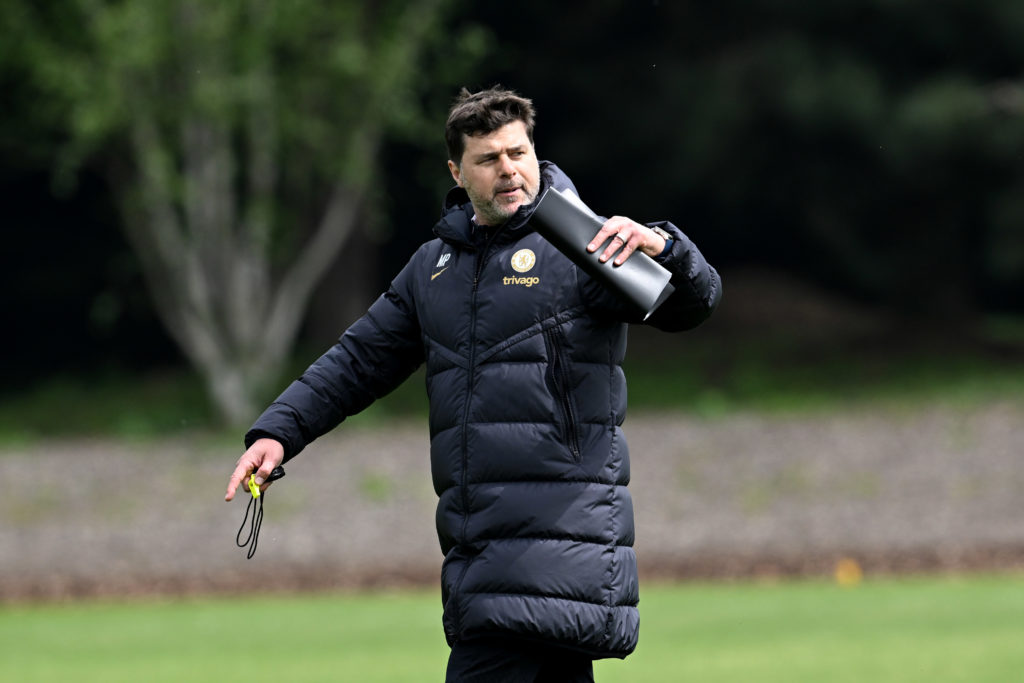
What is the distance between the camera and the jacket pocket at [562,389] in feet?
12.8

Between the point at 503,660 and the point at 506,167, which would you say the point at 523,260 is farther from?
the point at 503,660

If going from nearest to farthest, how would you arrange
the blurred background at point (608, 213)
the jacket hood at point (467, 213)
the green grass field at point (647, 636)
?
the jacket hood at point (467, 213), the green grass field at point (647, 636), the blurred background at point (608, 213)

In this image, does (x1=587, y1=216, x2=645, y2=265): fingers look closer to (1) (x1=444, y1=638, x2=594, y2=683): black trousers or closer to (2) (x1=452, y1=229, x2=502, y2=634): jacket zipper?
(2) (x1=452, y1=229, x2=502, y2=634): jacket zipper

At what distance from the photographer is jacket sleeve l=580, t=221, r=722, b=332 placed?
12.6 feet

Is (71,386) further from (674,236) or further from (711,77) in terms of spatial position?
(674,236)

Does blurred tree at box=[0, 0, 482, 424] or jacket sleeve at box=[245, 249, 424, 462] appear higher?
blurred tree at box=[0, 0, 482, 424]

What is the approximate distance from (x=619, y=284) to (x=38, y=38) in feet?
47.2

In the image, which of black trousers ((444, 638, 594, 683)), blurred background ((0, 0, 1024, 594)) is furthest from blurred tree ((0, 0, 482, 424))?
black trousers ((444, 638, 594, 683))

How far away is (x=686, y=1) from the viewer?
77.0ft

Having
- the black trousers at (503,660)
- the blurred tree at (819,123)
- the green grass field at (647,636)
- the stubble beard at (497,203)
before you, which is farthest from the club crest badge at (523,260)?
the blurred tree at (819,123)

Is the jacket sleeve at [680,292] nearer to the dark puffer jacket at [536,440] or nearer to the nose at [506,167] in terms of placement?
the dark puffer jacket at [536,440]

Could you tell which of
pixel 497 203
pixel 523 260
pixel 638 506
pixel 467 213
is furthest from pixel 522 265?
pixel 638 506

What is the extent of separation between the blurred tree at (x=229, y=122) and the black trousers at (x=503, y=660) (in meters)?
12.9

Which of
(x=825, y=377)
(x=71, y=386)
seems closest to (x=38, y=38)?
(x=71, y=386)
